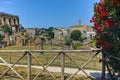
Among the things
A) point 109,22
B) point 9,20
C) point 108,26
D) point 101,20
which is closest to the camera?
point 109,22

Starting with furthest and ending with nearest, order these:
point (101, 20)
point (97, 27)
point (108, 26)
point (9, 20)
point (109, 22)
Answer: point (9, 20), point (97, 27), point (101, 20), point (108, 26), point (109, 22)

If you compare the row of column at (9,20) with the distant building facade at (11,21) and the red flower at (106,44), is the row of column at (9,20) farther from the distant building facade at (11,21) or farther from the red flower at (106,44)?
the red flower at (106,44)

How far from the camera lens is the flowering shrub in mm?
9453

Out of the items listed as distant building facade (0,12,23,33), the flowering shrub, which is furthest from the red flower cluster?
distant building facade (0,12,23,33)

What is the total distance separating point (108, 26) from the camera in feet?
32.0

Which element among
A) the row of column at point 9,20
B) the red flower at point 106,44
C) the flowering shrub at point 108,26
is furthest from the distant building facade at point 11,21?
the red flower at point 106,44

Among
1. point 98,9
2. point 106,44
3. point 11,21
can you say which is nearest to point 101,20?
point 98,9

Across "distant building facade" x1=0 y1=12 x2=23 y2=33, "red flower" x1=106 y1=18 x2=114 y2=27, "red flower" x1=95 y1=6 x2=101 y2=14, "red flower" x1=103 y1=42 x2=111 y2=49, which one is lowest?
"red flower" x1=103 y1=42 x2=111 y2=49

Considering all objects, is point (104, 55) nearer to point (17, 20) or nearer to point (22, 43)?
point (22, 43)

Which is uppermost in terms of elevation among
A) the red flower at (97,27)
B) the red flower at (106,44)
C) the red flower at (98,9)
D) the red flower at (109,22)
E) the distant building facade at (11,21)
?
the distant building facade at (11,21)

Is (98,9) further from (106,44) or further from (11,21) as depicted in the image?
(11,21)

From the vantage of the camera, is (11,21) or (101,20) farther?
(11,21)

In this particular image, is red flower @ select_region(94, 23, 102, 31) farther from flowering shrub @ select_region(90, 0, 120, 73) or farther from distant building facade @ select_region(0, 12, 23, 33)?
distant building facade @ select_region(0, 12, 23, 33)

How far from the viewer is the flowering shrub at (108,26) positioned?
9453 millimetres
